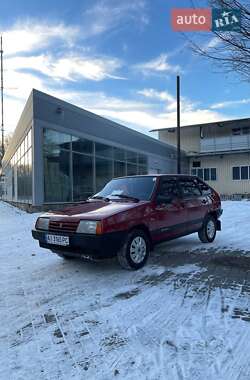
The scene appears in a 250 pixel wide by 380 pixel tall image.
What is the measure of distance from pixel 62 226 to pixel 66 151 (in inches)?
463

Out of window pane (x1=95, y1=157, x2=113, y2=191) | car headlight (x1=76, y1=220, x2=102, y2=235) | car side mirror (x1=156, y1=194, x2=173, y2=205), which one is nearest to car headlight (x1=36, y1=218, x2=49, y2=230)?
car headlight (x1=76, y1=220, x2=102, y2=235)

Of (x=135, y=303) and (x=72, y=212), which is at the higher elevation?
(x=72, y=212)

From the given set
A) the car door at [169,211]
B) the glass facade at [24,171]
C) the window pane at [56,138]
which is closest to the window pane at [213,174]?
the glass facade at [24,171]

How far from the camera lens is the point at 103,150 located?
69.1ft

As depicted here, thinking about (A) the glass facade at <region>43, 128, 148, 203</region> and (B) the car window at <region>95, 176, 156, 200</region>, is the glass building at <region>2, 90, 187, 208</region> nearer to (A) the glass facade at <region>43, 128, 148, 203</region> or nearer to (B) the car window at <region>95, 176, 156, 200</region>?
(A) the glass facade at <region>43, 128, 148, 203</region>

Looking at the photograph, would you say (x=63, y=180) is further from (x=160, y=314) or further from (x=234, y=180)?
(x=234, y=180)

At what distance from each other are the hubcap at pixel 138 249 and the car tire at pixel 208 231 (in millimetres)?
2596

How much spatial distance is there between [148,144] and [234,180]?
9.67 m

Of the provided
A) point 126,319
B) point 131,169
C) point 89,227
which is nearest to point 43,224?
point 89,227

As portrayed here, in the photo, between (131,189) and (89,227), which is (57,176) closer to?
(131,189)

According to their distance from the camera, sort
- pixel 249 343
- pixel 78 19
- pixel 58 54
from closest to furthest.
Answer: pixel 249 343 < pixel 78 19 < pixel 58 54

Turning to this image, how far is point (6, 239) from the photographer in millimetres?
9742

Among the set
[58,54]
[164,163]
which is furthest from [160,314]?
[164,163]

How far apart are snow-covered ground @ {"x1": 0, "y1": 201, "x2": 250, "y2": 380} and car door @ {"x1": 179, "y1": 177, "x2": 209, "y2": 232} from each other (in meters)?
1.08
